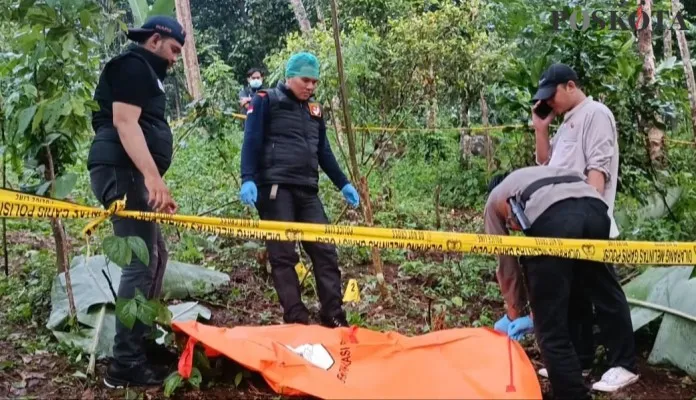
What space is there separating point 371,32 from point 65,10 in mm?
3905

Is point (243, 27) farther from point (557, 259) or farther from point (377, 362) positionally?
point (557, 259)

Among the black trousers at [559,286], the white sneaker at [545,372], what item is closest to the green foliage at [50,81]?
the black trousers at [559,286]

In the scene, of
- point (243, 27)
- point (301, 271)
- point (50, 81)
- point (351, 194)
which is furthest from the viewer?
point (243, 27)

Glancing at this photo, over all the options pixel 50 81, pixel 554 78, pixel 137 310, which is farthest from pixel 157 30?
pixel 554 78

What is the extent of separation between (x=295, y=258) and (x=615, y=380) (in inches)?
66.3

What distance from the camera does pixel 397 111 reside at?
6.05 metres

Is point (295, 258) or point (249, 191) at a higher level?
point (249, 191)

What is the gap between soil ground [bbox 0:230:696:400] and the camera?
2.86 m

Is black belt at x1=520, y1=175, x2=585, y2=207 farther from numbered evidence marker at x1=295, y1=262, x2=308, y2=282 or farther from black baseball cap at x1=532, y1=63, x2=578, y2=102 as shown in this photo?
numbered evidence marker at x1=295, y1=262, x2=308, y2=282

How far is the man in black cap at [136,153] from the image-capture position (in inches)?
111

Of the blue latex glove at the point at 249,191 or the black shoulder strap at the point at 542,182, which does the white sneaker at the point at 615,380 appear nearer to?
the black shoulder strap at the point at 542,182

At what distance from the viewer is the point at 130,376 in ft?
9.43

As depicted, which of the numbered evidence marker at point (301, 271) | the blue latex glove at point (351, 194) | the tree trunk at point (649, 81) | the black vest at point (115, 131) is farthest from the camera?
the tree trunk at point (649, 81)

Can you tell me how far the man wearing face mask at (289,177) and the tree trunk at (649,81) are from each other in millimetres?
2538
